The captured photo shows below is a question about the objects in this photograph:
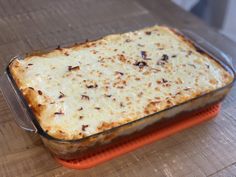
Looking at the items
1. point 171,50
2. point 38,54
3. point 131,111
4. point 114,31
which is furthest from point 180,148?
point 114,31

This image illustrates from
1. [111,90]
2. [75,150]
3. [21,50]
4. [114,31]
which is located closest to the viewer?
[75,150]

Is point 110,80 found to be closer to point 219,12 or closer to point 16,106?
point 16,106

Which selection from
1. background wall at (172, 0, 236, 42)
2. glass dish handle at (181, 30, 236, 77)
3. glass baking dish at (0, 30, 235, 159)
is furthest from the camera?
background wall at (172, 0, 236, 42)

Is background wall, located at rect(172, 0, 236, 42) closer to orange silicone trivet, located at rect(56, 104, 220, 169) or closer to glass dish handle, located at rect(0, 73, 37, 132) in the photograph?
orange silicone trivet, located at rect(56, 104, 220, 169)

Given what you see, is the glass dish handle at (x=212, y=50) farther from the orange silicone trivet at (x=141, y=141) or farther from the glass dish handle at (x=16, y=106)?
the glass dish handle at (x=16, y=106)

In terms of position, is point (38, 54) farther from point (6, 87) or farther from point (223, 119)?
point (223, 119)

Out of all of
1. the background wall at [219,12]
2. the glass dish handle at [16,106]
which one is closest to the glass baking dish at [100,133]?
the glass dish handle at [16,106]

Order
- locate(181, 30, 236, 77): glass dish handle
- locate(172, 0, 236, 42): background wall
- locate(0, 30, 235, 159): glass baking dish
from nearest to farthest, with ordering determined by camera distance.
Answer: locate(0, 30, 235, 159): glass baking dish → locate(181, 30, 236, 77): glass dish handle → locate(172, 0, 236, 42): background wall

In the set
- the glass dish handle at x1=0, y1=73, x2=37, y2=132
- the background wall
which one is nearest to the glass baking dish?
the glass dish handle at x1=0, y1=73, x2=37, y2=132
